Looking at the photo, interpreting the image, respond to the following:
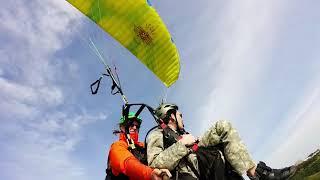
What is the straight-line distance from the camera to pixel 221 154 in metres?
5.88

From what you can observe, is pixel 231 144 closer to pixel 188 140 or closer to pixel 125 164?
pixel 188 140

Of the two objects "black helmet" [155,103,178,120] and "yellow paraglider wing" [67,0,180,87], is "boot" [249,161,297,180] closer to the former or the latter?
"black helmet" [155,103,178,120]

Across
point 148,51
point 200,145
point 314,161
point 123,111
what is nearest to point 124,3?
point 148,51

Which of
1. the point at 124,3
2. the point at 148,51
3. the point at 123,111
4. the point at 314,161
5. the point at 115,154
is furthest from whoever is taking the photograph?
the point at 314,161

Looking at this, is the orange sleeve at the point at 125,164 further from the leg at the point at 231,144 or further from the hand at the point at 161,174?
the leg at the point at 231,144

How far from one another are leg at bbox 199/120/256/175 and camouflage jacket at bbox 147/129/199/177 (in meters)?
0.46

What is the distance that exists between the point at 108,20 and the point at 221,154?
6900 millimetres

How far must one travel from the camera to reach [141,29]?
1121 cm

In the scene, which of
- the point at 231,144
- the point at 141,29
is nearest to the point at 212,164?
the point at 231,144

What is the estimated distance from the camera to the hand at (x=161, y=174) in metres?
5.44

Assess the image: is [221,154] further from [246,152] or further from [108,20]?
[108,20]

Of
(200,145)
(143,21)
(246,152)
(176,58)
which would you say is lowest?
(246,152)

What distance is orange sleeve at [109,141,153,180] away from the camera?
582 centimetres

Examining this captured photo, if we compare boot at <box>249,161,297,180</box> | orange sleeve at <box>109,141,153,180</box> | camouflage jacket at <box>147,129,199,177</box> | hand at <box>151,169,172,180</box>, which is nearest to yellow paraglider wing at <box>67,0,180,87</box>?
orange sleeve at <box>109,141,153,180</box>
